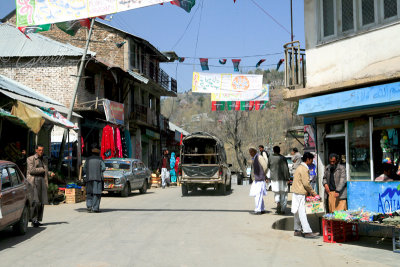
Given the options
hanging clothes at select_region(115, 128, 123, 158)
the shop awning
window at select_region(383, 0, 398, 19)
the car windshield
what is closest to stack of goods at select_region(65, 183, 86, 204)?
the car windshield

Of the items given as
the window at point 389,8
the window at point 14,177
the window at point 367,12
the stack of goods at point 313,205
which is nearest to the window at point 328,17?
the window at point 367,12

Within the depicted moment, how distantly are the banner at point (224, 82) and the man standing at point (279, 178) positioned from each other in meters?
11.1

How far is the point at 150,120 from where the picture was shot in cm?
3853

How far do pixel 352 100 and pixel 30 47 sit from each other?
22976 mm

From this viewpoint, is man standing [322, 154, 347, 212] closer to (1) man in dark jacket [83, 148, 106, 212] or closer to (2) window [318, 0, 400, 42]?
(2) window [318, 0, 400, 42]

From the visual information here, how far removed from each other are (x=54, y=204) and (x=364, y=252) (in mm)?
12057

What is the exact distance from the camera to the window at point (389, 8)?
32.5 feet

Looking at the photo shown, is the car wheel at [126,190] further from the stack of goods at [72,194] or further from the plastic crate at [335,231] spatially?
the plastic crate at [335,231]

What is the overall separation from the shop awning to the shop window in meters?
0.57

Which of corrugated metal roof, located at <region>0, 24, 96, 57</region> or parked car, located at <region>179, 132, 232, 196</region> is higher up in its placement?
corrugated metal roof, located at <region>0, 24, 96, 57</region>

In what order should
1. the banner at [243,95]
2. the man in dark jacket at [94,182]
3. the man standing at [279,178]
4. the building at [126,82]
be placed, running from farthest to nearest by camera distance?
1. the building at [126,82]
2. the banner at [243,95]
3. the man in dark jacket at [94,182]
4. the man standing at [279,178]

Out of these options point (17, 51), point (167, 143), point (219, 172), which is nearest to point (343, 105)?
point (219, 172)

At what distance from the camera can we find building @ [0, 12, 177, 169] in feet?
91.3

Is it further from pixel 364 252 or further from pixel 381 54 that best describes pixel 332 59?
pixel 364 252
